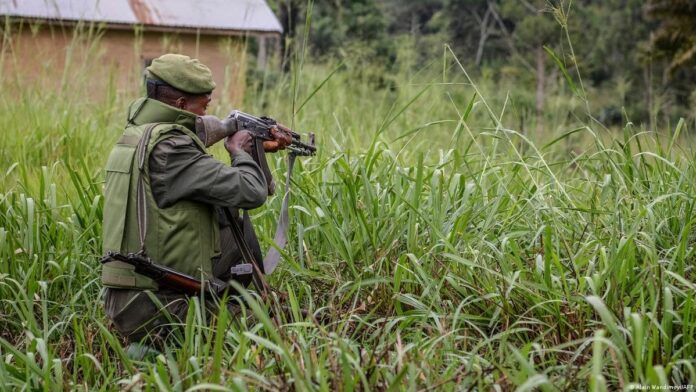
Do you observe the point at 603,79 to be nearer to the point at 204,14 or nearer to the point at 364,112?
the point at 204,14

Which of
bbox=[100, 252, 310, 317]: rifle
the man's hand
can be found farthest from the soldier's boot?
the man's hand

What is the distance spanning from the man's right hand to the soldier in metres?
0.06

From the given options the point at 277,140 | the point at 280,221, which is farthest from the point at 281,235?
the point at 277,140

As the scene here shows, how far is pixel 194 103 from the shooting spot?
3.51m

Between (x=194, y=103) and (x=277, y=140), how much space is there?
38 cm

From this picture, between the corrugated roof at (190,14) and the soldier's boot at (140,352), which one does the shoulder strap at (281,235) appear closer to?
the soldier's boot at (140,352)

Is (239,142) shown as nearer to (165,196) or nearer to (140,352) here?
(165,196)

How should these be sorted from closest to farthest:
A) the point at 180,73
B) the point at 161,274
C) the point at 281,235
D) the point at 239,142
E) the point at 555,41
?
the point at 161,274 → the point at 180,73 → the point at 239,142 → the point at 281,235 → the point at 555,41

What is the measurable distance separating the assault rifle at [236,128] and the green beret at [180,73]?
13 cm

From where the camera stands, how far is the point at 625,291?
10.2 feet

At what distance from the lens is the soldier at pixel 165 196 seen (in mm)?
3273

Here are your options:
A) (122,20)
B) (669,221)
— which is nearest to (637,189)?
(669,221)

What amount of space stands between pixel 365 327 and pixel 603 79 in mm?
28554

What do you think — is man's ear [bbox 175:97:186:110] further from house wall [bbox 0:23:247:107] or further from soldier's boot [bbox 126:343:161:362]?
house wall [bbox 0:23:247:107]
